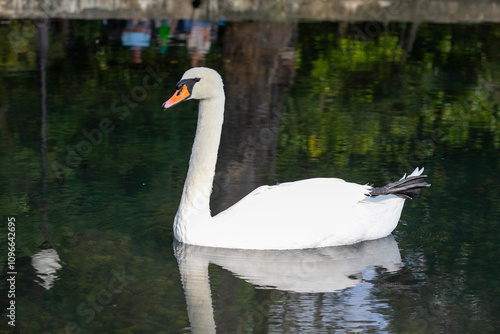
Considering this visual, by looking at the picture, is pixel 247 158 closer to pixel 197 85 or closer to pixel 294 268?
pixel 197 85

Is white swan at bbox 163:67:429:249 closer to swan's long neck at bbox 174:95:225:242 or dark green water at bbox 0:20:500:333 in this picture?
swan's long neck at bbox 174:95:225:242

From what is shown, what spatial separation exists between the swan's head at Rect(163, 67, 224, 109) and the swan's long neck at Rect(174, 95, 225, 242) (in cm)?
7

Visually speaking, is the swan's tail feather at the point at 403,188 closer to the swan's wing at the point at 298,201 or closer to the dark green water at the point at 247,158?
the swan's wing at the point at 298,201

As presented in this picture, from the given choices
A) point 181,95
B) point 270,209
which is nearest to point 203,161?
point 181,95

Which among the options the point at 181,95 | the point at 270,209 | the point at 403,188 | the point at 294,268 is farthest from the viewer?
the point at 403,188

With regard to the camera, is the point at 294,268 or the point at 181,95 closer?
the point at 294,268

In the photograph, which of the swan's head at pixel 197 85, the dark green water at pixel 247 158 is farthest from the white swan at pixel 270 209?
the dark green water at pixel 247 158

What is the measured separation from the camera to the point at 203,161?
23.7ft

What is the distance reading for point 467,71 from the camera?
48.1 ft

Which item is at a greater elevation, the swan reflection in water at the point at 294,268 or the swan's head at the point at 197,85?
the swan's head at the point at 197,85

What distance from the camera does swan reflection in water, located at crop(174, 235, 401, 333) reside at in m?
6.15

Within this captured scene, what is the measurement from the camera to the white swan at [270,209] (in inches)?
276

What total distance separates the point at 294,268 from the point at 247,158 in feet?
10.0

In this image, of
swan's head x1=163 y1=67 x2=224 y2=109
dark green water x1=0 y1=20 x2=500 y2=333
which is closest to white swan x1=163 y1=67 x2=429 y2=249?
swan's head x1=163 y1=67 x2=224 y2=109
